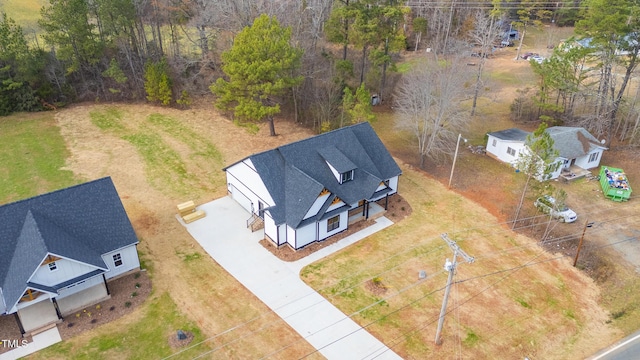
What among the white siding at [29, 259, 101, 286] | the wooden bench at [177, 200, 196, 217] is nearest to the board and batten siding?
the wooden bench at [177, 200, 196, 217]

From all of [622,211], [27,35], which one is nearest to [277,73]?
[622,211]

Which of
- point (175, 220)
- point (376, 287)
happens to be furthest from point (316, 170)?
point (175, 220)

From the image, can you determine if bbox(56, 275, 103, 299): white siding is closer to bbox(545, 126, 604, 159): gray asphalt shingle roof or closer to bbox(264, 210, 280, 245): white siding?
bbox(264, 210, 280, 245): white siding

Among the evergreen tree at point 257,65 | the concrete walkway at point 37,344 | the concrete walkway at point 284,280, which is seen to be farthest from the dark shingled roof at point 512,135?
the concrete walkway at point 37,344

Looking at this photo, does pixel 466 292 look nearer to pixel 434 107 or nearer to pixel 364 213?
pixel 364 213

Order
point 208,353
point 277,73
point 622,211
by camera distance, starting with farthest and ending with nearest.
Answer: point 277,73 < point 622,211 < point 208,353

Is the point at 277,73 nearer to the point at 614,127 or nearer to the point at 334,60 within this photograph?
the point at 334,60
